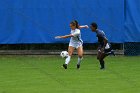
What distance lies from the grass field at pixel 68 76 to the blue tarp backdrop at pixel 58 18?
2.98 ft

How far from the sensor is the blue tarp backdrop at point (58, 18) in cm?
1958

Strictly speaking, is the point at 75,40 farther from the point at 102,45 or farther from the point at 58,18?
the point at 58,18

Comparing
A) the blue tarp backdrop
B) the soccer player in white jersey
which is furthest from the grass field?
the blue tarp backdrop

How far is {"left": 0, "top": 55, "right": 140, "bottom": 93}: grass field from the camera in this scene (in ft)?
36.9

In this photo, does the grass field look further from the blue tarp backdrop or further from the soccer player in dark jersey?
the blue tarp backdrop

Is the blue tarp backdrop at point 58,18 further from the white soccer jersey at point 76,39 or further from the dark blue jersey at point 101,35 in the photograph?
the dark blue jersey at point 101,35

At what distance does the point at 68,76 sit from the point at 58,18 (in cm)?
635

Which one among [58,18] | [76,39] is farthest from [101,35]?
[58,18]

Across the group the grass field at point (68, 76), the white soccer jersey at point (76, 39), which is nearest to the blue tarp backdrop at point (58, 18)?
the grass field at point (68, 76)

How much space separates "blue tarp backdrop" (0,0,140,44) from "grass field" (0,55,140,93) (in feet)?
2.98

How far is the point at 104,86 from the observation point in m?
11.6

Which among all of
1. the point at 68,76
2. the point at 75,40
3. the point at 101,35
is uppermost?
the point at 101,35

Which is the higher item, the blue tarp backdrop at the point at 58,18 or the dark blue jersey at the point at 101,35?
the blue tarp backdrop at the point at 58,18

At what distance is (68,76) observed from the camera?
13633 millimetres
